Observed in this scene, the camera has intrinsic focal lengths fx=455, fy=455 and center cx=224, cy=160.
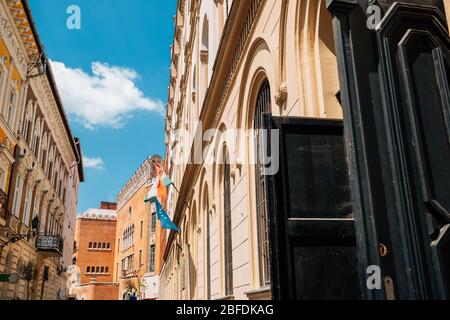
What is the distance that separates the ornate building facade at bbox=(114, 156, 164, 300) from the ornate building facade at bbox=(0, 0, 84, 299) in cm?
1666

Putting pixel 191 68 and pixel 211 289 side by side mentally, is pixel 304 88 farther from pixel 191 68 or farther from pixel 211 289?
pixel 191 68

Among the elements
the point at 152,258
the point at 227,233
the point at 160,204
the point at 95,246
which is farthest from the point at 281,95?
the point at 95,246

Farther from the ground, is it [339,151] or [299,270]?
[339,151]

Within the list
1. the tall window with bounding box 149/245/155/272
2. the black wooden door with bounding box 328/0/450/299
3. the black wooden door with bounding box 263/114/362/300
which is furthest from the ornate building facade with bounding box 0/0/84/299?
the tall window with bounding box 149/245/155/272

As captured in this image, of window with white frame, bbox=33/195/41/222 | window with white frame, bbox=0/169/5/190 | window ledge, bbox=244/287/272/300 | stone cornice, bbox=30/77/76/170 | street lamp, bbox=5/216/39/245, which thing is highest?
stone cornice, bbox=30/77/76/170

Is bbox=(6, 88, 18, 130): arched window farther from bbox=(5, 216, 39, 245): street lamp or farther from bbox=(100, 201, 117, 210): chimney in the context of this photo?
bbox=(100, 201, 117, 210): chimney

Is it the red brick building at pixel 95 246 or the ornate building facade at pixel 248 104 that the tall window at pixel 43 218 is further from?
the red brick building at pixel 95 246

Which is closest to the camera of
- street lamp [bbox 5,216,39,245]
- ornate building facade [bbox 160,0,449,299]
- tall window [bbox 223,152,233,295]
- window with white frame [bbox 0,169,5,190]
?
ornate building facade [bbox 160,0,449,299]

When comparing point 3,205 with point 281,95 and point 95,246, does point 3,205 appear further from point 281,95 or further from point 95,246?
point 95,246

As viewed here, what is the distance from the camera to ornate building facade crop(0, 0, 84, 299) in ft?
61.5

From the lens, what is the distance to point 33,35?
20.7m

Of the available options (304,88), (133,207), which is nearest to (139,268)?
(133,207)
